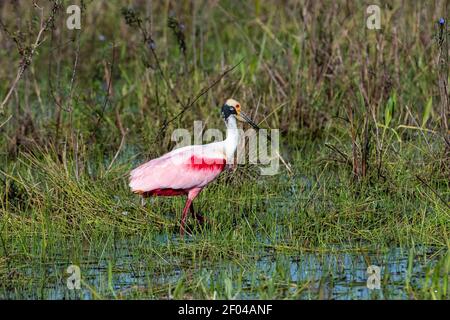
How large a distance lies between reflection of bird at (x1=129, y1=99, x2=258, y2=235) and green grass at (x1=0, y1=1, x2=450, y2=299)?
0.15 meters

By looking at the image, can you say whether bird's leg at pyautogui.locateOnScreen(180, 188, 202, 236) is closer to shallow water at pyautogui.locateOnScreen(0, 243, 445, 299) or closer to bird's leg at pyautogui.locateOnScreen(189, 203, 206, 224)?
bird's leg at pyautogui.locateOnScreen(189, 203, 206, 224)

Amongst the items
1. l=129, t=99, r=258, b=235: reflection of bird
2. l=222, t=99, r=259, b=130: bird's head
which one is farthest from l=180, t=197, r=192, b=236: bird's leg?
l=222, t=99, r=259, b=130: bird's head

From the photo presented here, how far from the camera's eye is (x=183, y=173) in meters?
7.23

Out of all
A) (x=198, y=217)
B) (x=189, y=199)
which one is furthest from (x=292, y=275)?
(x=189, y=199)

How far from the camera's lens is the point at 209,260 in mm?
6266

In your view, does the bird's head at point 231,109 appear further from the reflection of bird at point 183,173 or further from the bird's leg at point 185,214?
the bird's leg at point 185,214

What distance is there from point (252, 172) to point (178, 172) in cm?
86

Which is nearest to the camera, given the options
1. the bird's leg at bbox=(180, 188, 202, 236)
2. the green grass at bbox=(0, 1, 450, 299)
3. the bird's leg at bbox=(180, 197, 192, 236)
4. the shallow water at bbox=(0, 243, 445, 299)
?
the shallow water at bbox=(0, 243, 445, 299)

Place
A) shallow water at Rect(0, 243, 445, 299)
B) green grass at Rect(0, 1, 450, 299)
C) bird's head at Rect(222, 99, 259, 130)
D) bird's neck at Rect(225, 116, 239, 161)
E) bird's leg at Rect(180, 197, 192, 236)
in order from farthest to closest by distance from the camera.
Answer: bird's head at Rect(222, 99, 259, 130)
bird's neck at Rect(225, 116, 239, 161)
bird's leg at Rect(180, 197, 192, 236)
green grass at Rect(0, 1, 450, 299)
shallow water at Rect(0, 243, 445, 299)

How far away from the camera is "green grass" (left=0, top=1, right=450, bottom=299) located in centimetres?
598

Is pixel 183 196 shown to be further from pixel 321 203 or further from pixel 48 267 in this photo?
pixel 48 267

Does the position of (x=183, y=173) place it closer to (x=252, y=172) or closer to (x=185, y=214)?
(x=185, y=214)

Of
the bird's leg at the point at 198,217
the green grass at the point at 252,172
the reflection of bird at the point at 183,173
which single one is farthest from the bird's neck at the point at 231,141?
the bird's leg at the point at 198,217

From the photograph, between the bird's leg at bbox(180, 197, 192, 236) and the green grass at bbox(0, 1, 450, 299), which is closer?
the green grass at bbox(0, 1, 450, 299)
